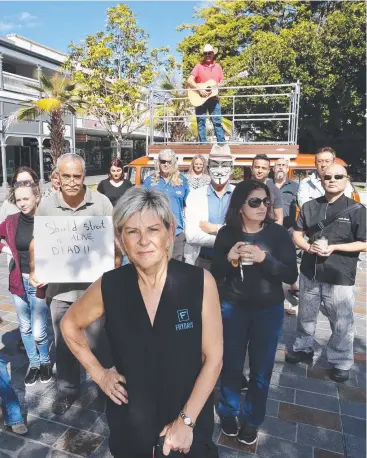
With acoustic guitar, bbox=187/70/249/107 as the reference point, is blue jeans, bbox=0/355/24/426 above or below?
below

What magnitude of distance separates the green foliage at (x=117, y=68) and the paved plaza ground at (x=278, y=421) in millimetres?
16444

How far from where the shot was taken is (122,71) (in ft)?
62.1

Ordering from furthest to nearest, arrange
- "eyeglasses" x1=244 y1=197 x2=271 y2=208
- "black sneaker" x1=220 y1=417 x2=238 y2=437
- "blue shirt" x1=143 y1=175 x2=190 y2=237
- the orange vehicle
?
the orange vehicle
"blue shirt" x1=143 y1=175 x2=190 y2=237
"black sneaker" x1=220 y1=417 x2=238 y2=437
"eyeglasses" x1=244 y1=197 x2=271 y2=208

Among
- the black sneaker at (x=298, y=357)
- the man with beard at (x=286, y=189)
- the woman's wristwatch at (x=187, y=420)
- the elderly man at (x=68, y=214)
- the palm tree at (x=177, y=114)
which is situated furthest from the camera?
the palm tree at (x=177, y=114)

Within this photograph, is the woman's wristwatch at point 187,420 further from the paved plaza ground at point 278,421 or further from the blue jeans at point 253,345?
the paved plaza ground at point 278,421

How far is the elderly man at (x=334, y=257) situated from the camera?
3348mm

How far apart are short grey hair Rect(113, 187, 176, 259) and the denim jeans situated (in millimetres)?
1966

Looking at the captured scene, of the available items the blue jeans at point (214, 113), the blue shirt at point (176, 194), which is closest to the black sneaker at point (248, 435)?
the blue shirt at point (176, 194)

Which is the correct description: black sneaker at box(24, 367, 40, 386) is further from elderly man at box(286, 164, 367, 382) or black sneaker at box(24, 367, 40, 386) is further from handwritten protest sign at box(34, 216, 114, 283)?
elderly man at box(286, 164, 367, 382)

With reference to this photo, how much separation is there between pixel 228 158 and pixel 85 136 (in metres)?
31.2

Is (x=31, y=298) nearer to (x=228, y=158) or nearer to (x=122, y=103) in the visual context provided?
(x=228, y=158)

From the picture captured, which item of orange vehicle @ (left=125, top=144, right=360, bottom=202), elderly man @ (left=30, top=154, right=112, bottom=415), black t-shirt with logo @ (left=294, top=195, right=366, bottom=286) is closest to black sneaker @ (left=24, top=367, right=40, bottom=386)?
elderly man @ (left=30, top=154, right=112, bottom=415)

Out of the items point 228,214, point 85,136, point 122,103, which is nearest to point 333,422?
point 228,214

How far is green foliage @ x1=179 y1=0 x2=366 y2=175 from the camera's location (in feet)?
70.2
